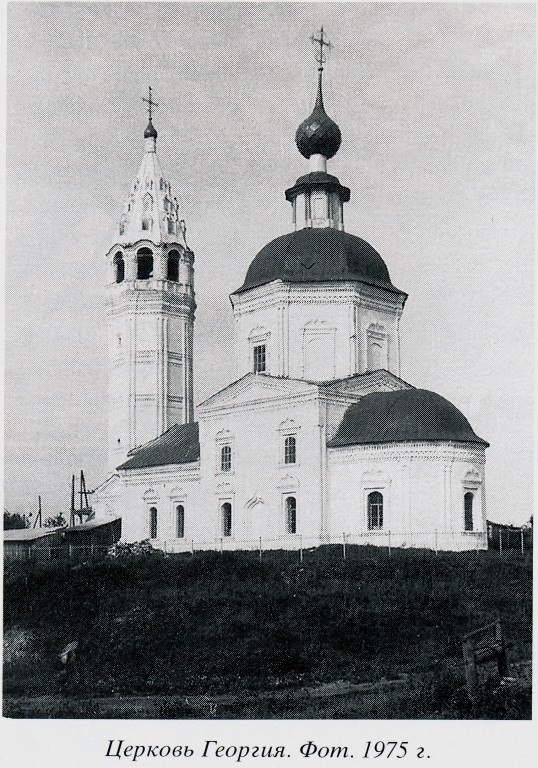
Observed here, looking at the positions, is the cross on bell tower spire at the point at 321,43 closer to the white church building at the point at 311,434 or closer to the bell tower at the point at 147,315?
the white church building at the point at 311,434

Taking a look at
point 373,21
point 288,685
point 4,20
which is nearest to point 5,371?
point 4,20

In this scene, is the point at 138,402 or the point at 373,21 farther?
the point at 138,402

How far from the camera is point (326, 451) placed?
28953mm

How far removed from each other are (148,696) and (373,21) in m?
12.2

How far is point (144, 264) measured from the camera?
132ft

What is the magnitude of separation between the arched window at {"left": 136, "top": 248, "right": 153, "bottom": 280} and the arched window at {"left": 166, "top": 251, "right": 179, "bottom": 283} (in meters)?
0.70

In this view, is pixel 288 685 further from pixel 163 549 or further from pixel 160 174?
pixel 160 174

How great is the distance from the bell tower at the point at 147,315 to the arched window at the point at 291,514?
10605mm

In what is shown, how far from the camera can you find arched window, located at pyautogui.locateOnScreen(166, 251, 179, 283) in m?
40.0

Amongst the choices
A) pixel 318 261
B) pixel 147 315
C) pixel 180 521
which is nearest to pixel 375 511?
pixel 318 261

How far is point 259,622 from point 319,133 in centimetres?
1821

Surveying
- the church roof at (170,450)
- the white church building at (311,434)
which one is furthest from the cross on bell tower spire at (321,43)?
the church roof at (170,450)

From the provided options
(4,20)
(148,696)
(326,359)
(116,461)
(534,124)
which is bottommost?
(148,696)
